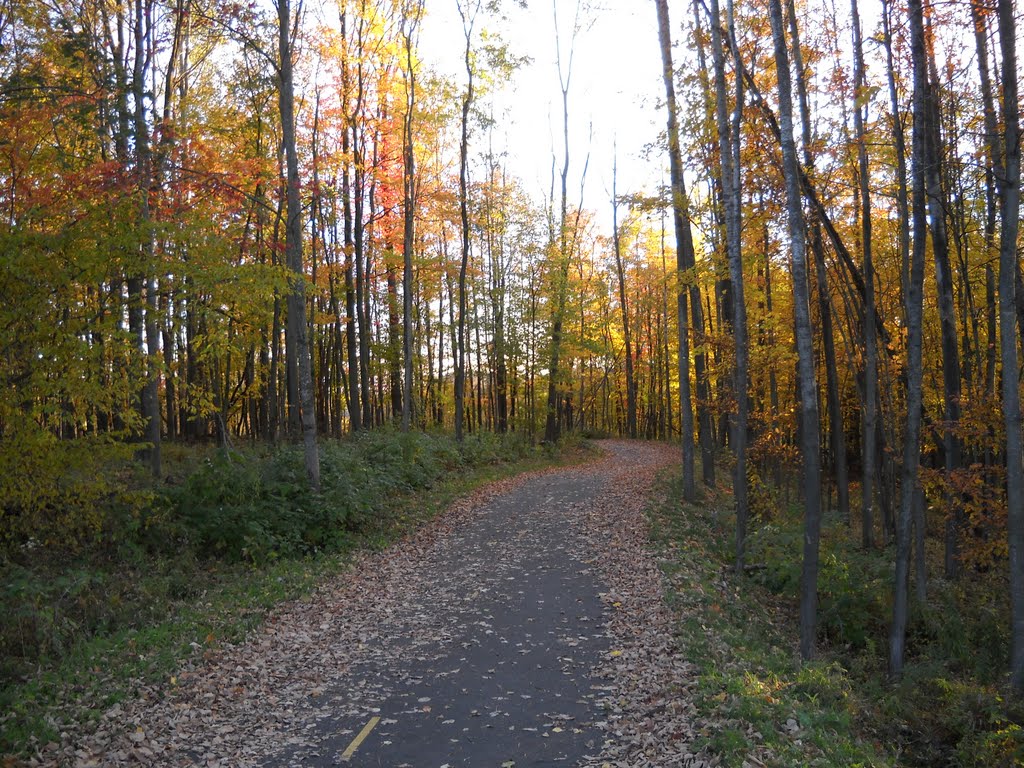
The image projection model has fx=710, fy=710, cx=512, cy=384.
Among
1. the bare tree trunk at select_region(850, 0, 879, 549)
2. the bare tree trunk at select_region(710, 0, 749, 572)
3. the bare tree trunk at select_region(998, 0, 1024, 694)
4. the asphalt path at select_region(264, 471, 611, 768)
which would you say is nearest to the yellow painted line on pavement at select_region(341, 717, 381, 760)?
the asphalt path at select_region(264, 471, 611, 768)

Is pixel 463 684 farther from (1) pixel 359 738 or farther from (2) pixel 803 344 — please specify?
(2) pixel 803 344

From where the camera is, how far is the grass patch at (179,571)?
22.0 feet

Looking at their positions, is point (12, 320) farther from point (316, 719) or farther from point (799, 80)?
point (799, 80)

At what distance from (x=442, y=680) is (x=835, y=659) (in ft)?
19.3

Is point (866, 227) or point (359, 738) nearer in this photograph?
point (359, 738)

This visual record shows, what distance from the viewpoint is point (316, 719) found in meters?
6.24

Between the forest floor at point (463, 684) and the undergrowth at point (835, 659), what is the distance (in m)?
0.08

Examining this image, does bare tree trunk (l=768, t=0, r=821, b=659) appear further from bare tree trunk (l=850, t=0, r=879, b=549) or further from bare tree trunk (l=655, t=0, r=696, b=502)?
bare tree trunk (l=655, t=0, r=696, b=502)

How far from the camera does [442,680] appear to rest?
7035 mm

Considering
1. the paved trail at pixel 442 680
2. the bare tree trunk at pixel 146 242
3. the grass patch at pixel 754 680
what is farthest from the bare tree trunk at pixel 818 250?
the bare tree trunk at pixel 146 242

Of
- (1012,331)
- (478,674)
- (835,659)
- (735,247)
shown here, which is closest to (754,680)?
(478,674)

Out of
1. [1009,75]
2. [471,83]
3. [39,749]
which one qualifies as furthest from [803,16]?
[39,749]

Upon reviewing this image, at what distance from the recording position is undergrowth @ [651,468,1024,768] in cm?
588

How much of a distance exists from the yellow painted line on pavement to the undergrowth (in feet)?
9.09
